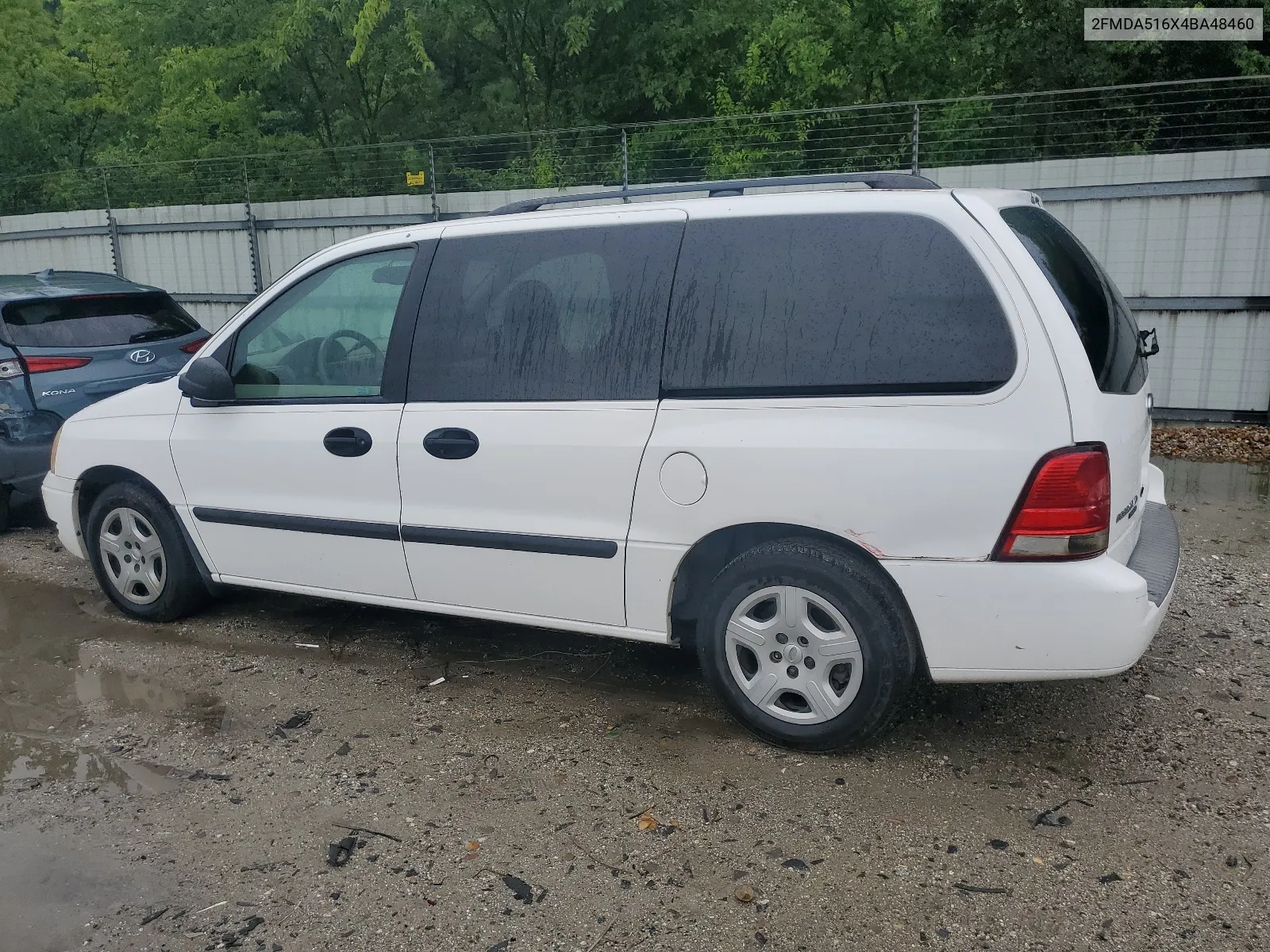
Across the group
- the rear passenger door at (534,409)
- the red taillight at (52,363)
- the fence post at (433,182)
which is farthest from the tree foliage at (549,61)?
the rear passenger door at (534,409)

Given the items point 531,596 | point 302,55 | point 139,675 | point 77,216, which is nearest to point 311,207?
point 77,216

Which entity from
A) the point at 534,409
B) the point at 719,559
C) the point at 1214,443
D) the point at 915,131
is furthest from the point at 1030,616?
the point at 915,131

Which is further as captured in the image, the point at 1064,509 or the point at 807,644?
the point at 807,644

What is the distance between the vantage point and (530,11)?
50.9ft

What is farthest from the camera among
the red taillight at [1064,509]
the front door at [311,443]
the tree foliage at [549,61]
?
the tree foliage at [549,61]

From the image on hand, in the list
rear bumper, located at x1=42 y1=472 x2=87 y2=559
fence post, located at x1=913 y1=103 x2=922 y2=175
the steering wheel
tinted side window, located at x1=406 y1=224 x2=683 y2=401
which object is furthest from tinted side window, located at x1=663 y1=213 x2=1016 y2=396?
fence post, located at x1=913 y1=103 x2=922 y2=175

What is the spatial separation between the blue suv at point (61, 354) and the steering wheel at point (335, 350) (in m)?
3.07

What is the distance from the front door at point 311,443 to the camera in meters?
4.26

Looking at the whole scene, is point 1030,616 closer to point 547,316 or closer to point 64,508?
point 547,316

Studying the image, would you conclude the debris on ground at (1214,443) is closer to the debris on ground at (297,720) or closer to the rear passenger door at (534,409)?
the rear passenger door at (534,409)

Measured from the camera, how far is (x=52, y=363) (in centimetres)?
668

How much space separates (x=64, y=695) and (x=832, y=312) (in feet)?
11.3

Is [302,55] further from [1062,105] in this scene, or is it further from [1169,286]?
[1169,286]

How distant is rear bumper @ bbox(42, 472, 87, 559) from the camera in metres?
5.20
